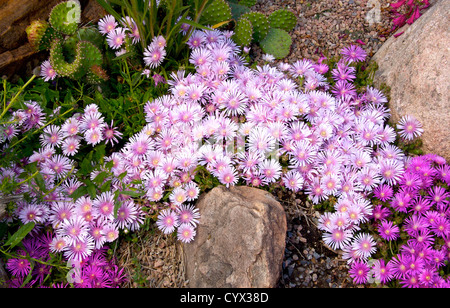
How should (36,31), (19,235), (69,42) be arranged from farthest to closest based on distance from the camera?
(69,42) < (36,31) < (19,235)

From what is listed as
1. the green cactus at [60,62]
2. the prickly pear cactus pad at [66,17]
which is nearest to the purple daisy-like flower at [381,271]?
the green cactus at [60,62]

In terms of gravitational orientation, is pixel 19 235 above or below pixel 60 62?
below

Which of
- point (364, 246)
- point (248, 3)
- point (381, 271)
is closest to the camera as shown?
point (381, 271)

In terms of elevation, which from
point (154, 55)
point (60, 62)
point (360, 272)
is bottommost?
point (360, 272)

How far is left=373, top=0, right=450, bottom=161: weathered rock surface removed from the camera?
8.55ft

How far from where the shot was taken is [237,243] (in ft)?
6.87

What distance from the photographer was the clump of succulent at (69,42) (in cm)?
268

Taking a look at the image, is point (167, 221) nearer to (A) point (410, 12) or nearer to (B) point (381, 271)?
(B) point (381, 271)

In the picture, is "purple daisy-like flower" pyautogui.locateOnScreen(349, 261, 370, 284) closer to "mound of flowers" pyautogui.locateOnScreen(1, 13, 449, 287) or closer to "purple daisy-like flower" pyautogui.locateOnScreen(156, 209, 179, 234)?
"mound of flowers" pyautogui.locateOnScreen(1, 13, 449, 287)

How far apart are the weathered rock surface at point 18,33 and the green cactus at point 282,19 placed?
1.75m

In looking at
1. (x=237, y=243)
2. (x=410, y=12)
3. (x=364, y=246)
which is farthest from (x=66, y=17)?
(x=410, y=12)

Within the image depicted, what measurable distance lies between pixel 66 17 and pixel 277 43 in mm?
1666

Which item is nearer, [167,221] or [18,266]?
[18,266]

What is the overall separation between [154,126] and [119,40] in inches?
30.1
